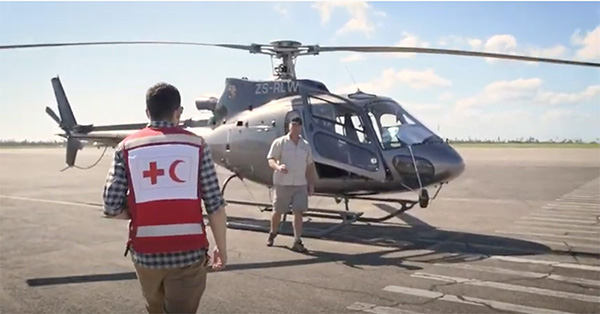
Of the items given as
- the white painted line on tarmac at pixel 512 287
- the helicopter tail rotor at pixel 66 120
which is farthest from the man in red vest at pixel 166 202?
the helicopter tail rotor at pixel 66 120

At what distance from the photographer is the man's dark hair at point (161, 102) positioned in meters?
3.39

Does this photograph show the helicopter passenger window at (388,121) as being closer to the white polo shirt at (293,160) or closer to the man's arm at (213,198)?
the white polo shirt at (293,160)

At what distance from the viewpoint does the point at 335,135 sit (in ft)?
34.9

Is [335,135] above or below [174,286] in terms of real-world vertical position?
above

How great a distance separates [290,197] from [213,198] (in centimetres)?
560

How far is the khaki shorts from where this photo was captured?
352 inches

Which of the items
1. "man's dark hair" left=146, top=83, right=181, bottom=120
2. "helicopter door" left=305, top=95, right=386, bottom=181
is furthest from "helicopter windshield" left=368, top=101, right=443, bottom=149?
"man's dark hair" left=146, top=83, right=181, bottom=120

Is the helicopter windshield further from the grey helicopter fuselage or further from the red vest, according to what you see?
the red vest

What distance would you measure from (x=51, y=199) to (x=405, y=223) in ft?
32.6

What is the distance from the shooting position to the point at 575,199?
17172 mm

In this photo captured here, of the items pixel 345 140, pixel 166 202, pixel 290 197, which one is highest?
pixel 345 140

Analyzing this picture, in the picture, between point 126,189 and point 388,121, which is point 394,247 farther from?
point 126,189

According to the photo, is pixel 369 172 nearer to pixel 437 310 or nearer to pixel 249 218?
pixel 249 218

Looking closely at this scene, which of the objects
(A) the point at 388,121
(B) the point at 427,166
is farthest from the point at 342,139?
(B) the point at 427,166
